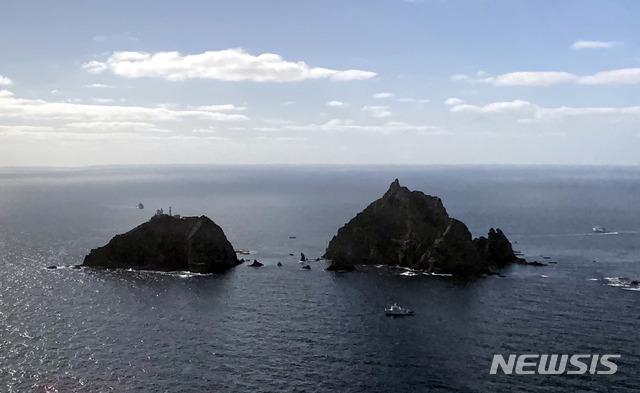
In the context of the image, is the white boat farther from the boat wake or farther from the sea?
the boat wake

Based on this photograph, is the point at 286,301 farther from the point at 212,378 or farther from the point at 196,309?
the point at 212,378

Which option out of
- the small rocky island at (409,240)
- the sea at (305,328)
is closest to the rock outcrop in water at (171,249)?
the sea at (305,328)

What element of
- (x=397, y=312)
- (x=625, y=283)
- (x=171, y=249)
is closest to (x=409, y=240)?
(x=397, y=312)

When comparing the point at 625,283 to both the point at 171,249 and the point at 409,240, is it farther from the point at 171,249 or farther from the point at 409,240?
the point at 171,249

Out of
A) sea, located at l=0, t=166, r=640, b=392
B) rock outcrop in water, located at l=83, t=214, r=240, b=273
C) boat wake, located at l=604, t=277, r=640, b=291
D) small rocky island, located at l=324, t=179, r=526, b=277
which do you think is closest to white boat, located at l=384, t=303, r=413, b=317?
sea, located at l=0, t=166, r=640, b=392

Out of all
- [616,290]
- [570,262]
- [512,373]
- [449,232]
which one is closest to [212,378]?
[512,373]

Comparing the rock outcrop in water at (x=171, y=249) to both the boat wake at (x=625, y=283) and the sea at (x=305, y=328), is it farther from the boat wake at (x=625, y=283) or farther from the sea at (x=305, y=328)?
the boat wake at (x=625, y=283)
